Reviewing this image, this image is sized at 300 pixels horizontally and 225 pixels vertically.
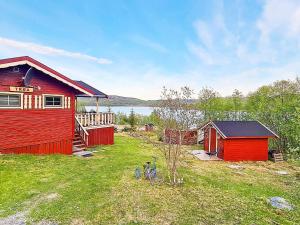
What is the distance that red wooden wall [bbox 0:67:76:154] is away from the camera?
40.8 feet

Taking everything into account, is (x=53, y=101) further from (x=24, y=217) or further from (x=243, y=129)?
(x=243, y=129)

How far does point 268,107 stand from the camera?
23.5 metres

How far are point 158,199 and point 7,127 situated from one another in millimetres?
8389

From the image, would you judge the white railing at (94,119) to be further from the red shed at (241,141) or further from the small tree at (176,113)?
the red shed at (241,141)

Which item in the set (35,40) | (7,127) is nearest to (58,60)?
(35,40)

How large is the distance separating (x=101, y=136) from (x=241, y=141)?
34.6 feet

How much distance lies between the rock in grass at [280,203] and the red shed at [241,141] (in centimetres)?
890

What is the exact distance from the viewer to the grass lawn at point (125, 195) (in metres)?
7.23

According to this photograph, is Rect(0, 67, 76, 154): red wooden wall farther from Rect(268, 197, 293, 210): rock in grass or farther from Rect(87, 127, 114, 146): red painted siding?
Answer: Rect(268, 197, 293, 210): rock in grass

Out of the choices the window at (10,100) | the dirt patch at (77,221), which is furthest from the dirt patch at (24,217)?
the window at (10,100)

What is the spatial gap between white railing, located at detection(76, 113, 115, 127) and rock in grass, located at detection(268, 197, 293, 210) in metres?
12.8

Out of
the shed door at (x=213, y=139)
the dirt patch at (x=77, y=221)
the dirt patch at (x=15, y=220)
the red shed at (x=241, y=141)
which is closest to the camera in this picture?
the dirt patch at (x=15, y=220)

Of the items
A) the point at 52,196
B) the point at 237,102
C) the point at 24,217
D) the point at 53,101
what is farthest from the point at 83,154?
the point at 237,102

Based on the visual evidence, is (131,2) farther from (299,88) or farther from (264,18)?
(299,88)
